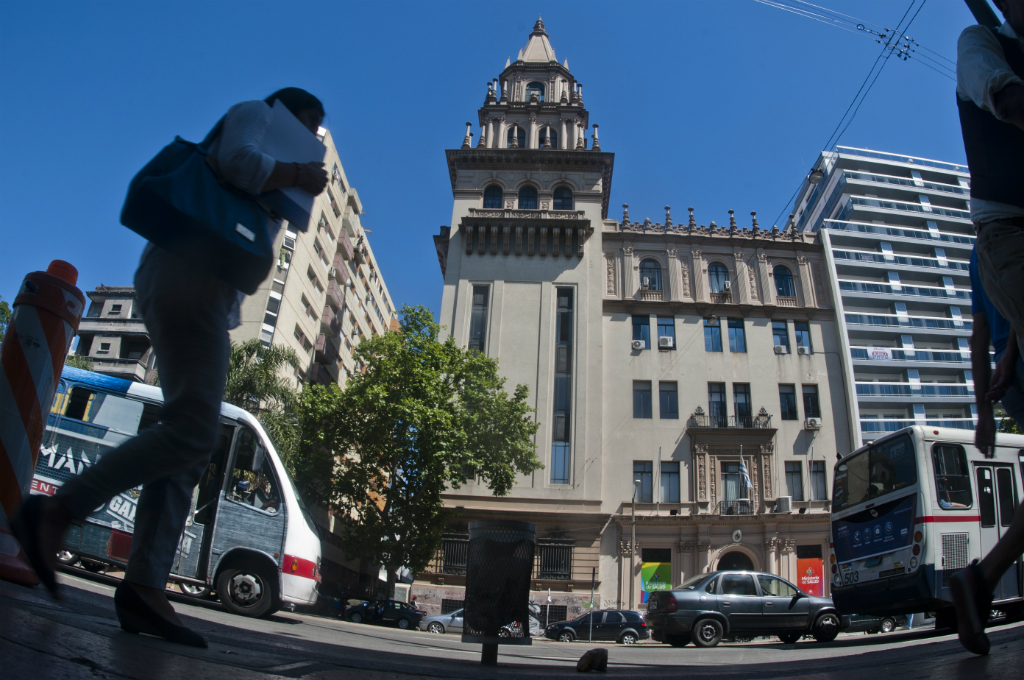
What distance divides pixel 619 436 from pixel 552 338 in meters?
5.70

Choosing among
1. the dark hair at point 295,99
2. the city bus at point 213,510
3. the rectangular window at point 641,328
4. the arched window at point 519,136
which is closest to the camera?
the dark hair at point 295,99

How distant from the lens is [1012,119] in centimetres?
204

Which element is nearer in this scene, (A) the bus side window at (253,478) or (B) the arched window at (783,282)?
(A) the bus side window at (253,478)

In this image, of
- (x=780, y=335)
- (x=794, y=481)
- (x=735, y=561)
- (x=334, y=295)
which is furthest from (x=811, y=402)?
(x=334, y=295)

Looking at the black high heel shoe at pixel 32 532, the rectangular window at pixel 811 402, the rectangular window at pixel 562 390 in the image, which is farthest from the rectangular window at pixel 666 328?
the black high heel shoe at pixel 32 532

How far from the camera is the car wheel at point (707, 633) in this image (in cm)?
1302

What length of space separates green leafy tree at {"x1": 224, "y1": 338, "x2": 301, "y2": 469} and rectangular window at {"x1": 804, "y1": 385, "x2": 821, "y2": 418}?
23.5 m

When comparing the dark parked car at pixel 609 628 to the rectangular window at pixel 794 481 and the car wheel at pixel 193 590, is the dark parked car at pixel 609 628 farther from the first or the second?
the rectangular window at pixel 794 481

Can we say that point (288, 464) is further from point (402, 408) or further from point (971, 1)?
point (971, 1)

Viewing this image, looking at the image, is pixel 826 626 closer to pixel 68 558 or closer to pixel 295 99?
pixel 68 558

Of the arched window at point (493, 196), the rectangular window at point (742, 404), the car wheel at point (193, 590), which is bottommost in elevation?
the car wheel at point (193, 590)

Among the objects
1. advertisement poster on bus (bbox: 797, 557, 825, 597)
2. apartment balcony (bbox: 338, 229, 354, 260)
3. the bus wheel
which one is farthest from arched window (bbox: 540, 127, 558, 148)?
the bus wheel

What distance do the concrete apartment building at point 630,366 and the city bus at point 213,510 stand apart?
724 inches

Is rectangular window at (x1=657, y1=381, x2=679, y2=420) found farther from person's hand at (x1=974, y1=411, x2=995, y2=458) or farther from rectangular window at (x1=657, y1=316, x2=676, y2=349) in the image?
person's hand at (x1=974, y1=411, x2=995, y2=458)
